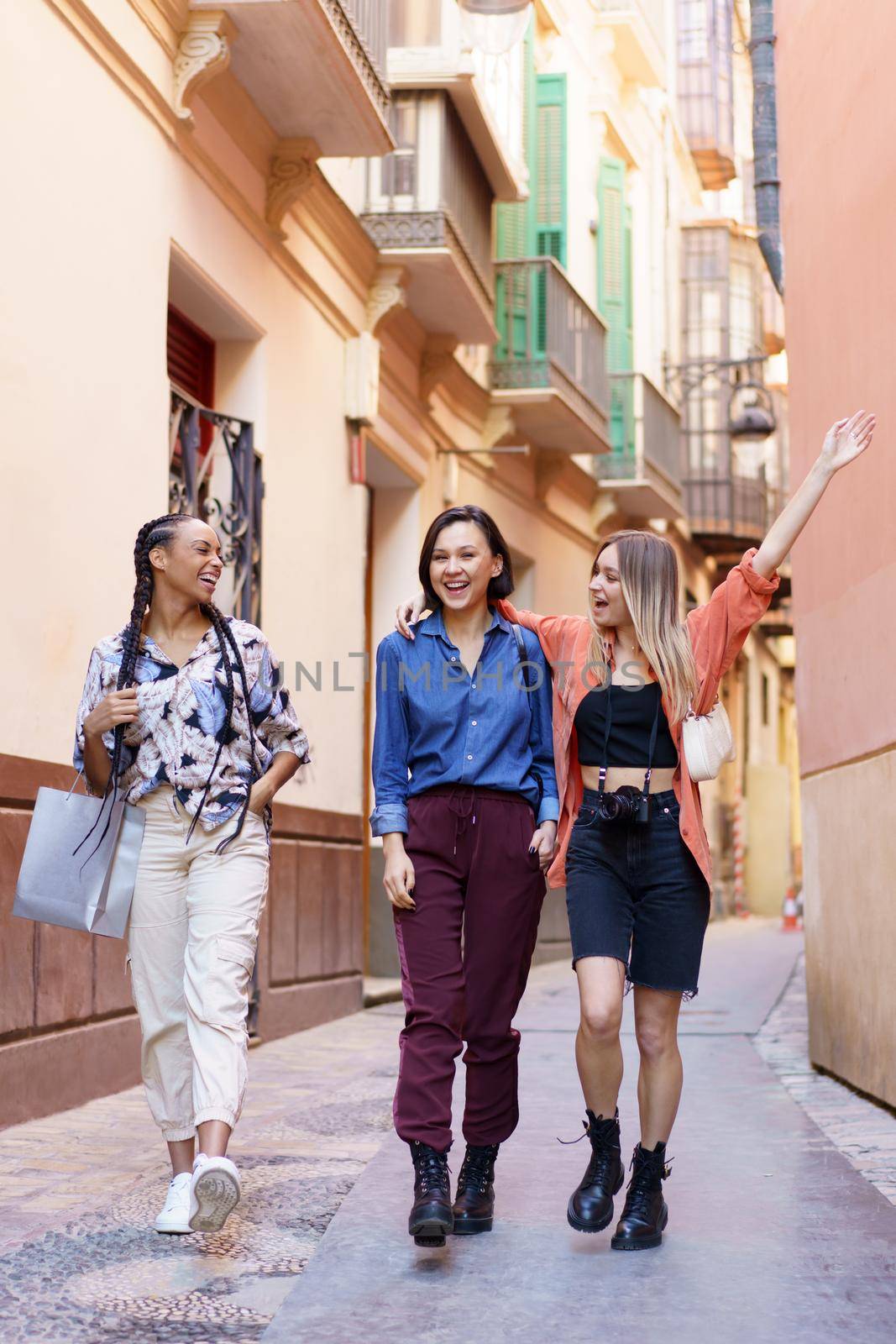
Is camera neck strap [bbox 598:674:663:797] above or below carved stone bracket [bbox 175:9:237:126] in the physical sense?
below

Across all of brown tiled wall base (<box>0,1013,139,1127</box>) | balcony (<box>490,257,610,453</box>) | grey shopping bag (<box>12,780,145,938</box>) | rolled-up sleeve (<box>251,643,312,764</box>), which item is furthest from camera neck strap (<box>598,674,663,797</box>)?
→ balcony (<box>490,257,610,453</box>)

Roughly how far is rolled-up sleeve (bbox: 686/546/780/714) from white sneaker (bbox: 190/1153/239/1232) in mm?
1614

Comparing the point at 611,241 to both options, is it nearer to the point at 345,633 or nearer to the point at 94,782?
the point at 345,633

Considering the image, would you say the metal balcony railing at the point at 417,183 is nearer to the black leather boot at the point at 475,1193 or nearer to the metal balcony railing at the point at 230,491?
the metal balcony railing at the point at 230,491

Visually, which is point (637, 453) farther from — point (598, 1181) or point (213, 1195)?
point (213, 1195)

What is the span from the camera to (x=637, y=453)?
17875 mm

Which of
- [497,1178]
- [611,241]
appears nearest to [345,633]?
[497,1178]

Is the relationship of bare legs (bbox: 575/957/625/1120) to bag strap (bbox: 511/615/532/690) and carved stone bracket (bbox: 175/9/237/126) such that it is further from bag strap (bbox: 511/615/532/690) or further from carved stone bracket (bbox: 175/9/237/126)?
carved stone bracket (bbox: 175/9/237/126)

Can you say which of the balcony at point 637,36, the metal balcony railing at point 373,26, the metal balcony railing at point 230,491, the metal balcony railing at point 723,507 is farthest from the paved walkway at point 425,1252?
the metal balcony railing at point 723,507

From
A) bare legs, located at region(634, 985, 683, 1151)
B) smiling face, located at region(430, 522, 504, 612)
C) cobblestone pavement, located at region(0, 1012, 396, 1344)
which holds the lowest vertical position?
cobblestone pavement, located at region(0, 1012, 396, 1344)

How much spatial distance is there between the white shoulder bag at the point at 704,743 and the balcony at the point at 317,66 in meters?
4.97

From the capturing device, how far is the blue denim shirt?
423 centimetres

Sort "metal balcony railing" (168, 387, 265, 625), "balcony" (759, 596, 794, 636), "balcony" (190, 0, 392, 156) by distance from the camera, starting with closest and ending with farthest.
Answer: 1. "balcony" (190, 0, 392, 156)
2. "metal balcony railing" (168, 387, 265, 625)
3. "balcony" (759, 596, 794, 636)

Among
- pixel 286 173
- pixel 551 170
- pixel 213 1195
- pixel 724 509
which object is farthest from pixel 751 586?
pixel 724 509
